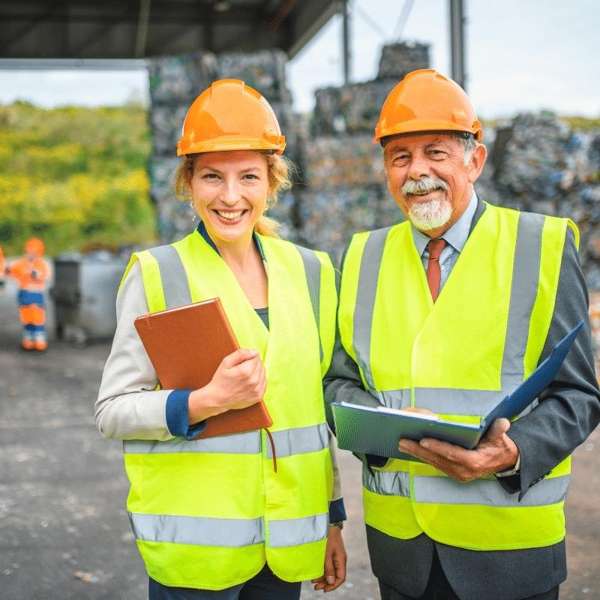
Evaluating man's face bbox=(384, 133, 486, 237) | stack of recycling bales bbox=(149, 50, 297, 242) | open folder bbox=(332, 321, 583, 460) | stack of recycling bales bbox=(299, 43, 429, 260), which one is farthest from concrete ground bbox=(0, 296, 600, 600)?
stack of recycling bales bbox=(299, 43, 429, 260)

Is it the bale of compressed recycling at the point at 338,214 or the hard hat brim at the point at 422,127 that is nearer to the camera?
the hard hat brim at the point at 422,127

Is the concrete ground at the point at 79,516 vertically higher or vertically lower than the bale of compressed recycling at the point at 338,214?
lower

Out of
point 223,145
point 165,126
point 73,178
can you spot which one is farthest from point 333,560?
point 73,178

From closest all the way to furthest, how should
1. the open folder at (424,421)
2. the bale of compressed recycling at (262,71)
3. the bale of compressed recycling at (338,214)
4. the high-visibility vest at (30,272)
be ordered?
the open folder at (424,421) → the bale of compressed recycling at (338,214) → the high-visibility vest at (30,272) → the bale of compressed recycling at (262,71)

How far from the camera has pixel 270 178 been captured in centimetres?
224

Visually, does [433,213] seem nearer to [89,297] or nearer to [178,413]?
[178,413]

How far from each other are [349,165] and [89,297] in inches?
177

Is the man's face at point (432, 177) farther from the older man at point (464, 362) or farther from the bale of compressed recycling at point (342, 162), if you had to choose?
the bale of compressed recycling at point (342, 162)

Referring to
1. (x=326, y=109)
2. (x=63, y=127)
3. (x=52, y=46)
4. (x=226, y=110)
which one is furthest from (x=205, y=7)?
(x=226, y=110)

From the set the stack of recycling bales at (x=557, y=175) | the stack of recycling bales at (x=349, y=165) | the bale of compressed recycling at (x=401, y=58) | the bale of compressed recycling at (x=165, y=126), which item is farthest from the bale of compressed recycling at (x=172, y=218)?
the stack of recycling bales at (x=557, y=175)

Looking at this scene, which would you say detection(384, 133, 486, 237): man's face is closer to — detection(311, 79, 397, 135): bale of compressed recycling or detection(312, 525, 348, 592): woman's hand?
detection(312, 525, 348, 592): woman's hand

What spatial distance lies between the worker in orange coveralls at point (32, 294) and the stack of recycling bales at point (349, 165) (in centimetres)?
403

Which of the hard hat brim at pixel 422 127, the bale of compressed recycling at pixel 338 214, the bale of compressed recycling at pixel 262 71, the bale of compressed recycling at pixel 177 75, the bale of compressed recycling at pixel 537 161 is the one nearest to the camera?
the hard hat brim at pixel 422 127

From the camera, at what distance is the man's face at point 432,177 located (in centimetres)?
213
